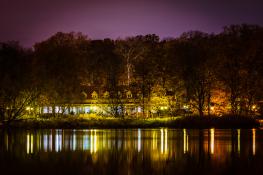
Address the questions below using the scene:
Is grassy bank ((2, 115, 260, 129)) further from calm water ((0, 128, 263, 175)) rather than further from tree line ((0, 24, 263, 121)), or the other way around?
calm water ((0, 128, 263, 175))

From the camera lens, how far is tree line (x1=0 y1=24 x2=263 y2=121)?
62719 millimetres

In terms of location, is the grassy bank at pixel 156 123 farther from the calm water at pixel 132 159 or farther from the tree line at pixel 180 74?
the calm water at pixel 132 159

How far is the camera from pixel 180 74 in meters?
71.1

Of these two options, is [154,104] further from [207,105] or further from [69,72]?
[69,72]

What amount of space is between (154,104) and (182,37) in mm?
10858

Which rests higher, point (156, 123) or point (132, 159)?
point (132, 159)

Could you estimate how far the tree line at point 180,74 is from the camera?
2469 inches

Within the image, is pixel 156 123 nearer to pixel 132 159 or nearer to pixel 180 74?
pixel 180 74

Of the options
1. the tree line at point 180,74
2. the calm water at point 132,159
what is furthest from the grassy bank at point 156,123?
the calm water at point 132,159

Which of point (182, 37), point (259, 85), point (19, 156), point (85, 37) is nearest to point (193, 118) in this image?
point (259, 85)

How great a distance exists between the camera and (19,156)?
82.4 feet

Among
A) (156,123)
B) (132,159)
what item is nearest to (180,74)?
(156,123)

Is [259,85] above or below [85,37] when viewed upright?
below

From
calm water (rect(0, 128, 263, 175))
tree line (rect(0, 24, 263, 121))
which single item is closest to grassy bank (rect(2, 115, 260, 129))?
tree line (rect(0, 24, 263, 121))
